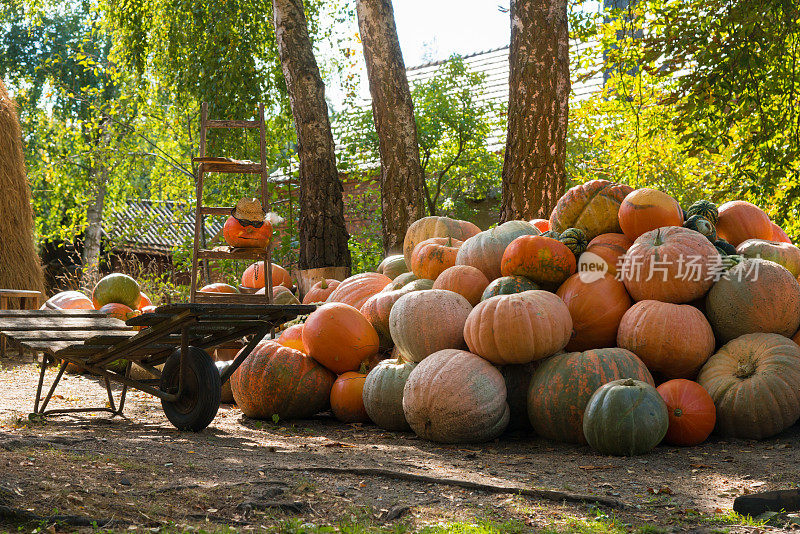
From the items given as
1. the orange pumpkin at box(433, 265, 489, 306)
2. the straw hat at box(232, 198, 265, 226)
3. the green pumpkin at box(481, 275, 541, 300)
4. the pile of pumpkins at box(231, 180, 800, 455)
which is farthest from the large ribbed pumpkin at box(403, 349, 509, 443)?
the straw hat at box(232, 198, 265, 226)

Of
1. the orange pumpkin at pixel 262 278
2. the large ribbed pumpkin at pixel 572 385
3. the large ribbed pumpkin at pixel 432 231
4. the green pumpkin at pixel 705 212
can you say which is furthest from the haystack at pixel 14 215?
the green pumpkin at pixel 705 212

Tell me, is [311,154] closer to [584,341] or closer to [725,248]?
[584,341]

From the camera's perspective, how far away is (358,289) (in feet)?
22.0

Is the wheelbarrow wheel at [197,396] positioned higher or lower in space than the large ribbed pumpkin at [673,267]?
lower

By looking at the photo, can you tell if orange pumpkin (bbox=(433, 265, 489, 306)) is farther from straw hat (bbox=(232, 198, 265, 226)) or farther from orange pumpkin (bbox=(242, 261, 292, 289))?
orange pumpkin (bbox=(242, 261, 292, 289))

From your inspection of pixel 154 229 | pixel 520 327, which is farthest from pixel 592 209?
pixel 154 229

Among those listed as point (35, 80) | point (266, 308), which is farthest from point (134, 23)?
point (35, 80)

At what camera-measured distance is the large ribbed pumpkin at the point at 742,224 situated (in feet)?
18.9

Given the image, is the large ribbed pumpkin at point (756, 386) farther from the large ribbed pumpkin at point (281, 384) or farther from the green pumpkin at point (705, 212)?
the large ribbed pumpkin at point (281, 384)

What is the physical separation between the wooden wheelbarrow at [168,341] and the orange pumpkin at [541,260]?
150 cm

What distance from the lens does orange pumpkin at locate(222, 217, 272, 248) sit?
7168 millimetres

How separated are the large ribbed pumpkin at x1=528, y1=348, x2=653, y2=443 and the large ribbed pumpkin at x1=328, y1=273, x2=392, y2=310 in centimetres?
224

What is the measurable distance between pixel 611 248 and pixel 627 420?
1567 mm

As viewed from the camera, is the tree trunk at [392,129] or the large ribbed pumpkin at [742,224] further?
the tree trunk at [392,129]
